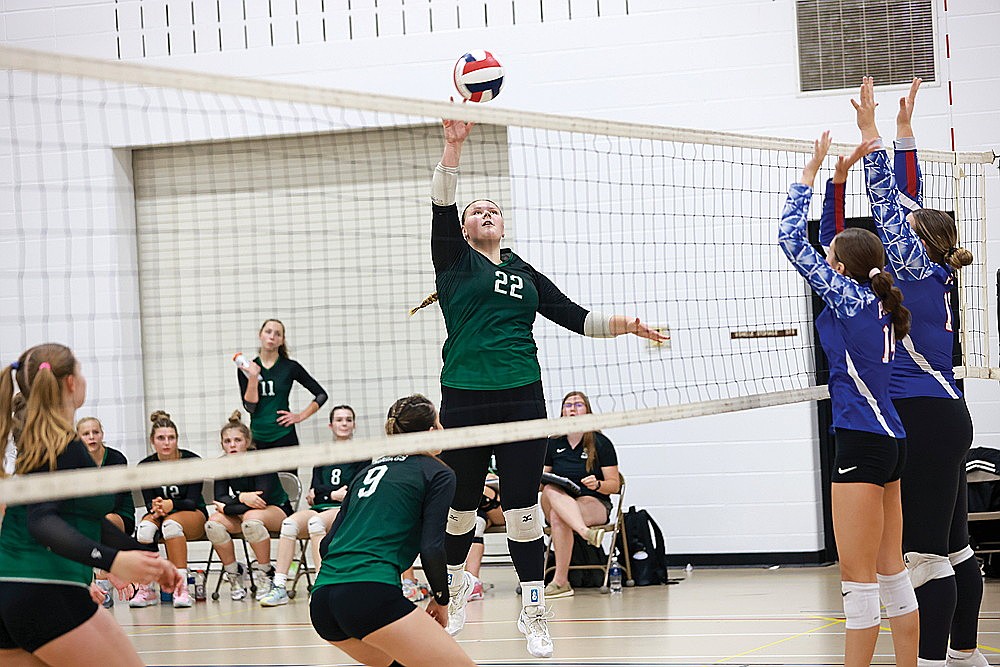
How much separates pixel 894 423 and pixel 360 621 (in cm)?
205

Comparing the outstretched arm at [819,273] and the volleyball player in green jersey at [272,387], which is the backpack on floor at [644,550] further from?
the outstretched arm at [819,273]

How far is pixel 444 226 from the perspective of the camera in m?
4.88

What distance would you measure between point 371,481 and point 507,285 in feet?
4.46

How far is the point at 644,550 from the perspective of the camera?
8.88 m

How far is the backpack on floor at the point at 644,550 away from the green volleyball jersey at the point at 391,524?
489 centimetres

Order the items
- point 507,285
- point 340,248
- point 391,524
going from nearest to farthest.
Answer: point 391,524, point 507,285, point 340,248

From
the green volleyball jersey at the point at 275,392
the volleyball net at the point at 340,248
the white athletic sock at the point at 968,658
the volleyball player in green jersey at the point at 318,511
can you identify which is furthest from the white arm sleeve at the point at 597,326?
the green volleyball jersey at the point at 275,392

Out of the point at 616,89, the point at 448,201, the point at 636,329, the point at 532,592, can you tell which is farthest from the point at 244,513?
the point at 448,201

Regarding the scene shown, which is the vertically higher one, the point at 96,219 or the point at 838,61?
the point at 838,61

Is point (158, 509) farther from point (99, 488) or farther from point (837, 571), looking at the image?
point (99, 488)

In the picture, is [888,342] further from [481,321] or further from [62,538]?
[62,538]

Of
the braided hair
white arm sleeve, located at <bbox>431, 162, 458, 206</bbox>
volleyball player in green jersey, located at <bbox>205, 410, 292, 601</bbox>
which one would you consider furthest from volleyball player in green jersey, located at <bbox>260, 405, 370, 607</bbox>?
the braided hair

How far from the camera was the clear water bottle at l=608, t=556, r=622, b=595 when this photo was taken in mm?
8508

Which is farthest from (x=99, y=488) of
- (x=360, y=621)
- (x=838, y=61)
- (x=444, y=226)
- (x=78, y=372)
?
(x=838, y=61)
